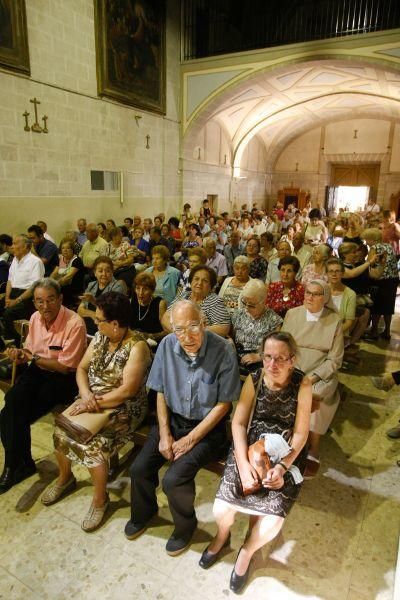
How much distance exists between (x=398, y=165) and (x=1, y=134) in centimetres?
1635

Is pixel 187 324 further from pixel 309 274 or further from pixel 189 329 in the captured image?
pixel 309 274

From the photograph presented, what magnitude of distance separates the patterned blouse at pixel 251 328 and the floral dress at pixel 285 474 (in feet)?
3.54

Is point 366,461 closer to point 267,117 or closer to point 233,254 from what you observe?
point 233,254

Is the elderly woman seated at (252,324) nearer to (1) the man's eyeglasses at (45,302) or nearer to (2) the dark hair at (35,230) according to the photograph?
(1) the man's eyeglasses at (45,302)

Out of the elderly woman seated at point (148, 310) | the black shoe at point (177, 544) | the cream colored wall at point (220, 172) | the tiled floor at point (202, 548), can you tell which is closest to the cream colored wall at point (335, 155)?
the cream colored wall at point (220, 172)

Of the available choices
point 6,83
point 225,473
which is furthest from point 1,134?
point 225,473

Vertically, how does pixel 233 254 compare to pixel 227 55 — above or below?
below

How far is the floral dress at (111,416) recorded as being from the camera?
230 cm

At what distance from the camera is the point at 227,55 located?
10.5 m

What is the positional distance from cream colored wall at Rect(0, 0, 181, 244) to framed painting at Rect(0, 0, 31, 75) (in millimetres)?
184

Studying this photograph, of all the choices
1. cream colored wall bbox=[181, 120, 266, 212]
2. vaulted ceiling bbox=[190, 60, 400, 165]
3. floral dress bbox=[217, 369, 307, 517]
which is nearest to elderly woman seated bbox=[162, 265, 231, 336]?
floral dress bbox=[217, 369, 307, 517]

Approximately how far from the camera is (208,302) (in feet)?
11.1

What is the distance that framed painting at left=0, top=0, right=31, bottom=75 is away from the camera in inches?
267

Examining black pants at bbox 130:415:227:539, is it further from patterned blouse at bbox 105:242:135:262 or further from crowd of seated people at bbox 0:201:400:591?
patterned blouse at bbox 105:242:135:262
